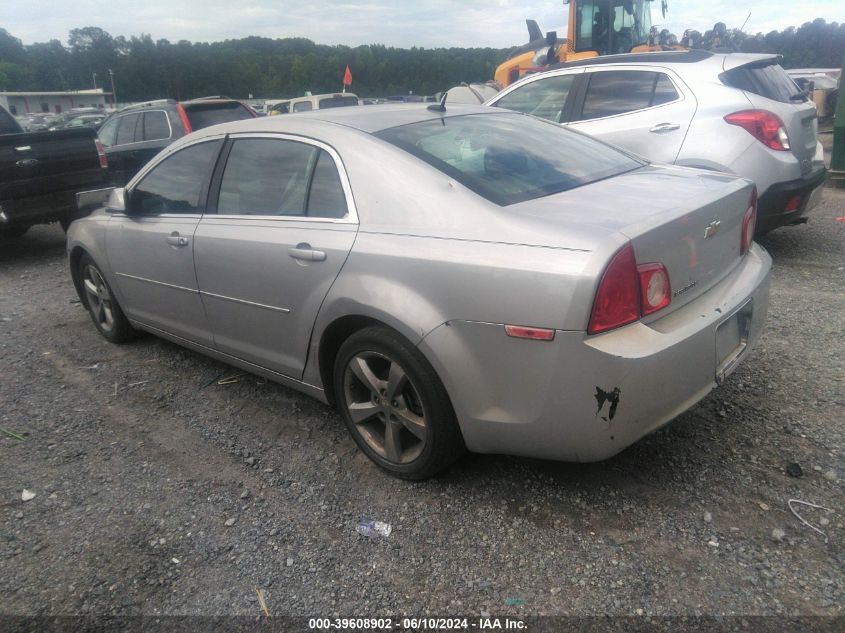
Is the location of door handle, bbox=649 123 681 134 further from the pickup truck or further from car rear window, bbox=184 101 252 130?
the pickup truck

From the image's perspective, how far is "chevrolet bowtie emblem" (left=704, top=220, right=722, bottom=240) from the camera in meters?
2.61

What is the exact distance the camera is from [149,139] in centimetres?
995

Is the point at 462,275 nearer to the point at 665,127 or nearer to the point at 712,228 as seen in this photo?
the point at 712,228

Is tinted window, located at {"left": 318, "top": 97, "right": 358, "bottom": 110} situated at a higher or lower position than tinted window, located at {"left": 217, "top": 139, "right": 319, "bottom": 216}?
higher

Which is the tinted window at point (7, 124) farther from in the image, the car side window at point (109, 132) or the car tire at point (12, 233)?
the car side window at point (109, 132)

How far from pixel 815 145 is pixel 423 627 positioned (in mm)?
5508

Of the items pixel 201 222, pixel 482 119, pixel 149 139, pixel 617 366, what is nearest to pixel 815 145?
pixel 482 119

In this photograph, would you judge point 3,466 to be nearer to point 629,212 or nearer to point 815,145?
point 629,212

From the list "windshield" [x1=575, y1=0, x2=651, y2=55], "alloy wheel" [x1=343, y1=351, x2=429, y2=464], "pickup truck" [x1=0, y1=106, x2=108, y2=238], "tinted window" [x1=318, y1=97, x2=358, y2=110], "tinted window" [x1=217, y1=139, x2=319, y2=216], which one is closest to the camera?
"alloy wheel" [x1=343, y1=351, x2=429, y2=464]

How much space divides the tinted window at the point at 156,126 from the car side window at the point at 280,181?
704 centimetres

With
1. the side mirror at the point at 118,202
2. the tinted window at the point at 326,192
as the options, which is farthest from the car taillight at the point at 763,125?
the side mirror at the point at 118,202

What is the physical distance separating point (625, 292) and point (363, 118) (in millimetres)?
1680

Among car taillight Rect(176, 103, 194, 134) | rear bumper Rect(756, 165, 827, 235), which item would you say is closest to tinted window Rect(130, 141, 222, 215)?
rear bumper Rect(756, 165, 827, 235)

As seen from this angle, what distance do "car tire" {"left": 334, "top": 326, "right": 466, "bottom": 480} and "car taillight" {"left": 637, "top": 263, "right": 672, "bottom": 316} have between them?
821 millimetres
